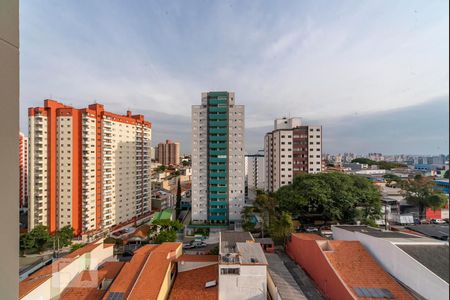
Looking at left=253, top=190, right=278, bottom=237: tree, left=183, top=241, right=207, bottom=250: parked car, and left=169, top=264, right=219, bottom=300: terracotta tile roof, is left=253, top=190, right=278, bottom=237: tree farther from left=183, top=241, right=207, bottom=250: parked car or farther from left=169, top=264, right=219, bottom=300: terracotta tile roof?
left=169, top=264, right=219, bottom=300: terracotta tile roof

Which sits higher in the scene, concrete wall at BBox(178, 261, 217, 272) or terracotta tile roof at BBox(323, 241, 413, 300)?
terracotta tile roof at BBox(323, 241, 413, 300)

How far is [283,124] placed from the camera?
15.5 meters

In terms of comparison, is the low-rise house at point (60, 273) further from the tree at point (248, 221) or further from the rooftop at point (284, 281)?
the tree at point (248, 221)

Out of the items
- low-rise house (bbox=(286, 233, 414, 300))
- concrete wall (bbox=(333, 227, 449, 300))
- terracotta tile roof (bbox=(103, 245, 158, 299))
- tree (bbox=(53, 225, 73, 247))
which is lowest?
tree (bbox=(53, 225, 73, 247))

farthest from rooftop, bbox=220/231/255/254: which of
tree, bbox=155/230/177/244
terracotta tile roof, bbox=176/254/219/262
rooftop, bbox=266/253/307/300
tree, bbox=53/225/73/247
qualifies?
tree, bbox=53/225/73/247

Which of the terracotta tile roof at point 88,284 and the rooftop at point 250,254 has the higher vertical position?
the rooftop at point 250,254

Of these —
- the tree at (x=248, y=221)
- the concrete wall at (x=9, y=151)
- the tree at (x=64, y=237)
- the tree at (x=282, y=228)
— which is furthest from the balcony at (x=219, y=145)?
the concrete wall at (x=9, y=151)

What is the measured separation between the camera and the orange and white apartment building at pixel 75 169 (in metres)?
9.47

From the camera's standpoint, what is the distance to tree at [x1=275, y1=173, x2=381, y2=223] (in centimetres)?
827

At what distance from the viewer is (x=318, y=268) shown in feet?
15.3

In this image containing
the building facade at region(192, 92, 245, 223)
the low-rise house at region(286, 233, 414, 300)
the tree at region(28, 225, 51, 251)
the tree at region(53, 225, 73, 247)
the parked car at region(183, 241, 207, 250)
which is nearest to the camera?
the low-rise house at region(286, 233, 414, 300)

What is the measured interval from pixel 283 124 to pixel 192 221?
9535 millimetres

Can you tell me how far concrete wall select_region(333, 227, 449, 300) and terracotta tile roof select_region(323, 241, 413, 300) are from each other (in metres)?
0.13

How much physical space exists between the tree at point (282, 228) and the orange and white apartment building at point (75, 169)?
8.61 metres
